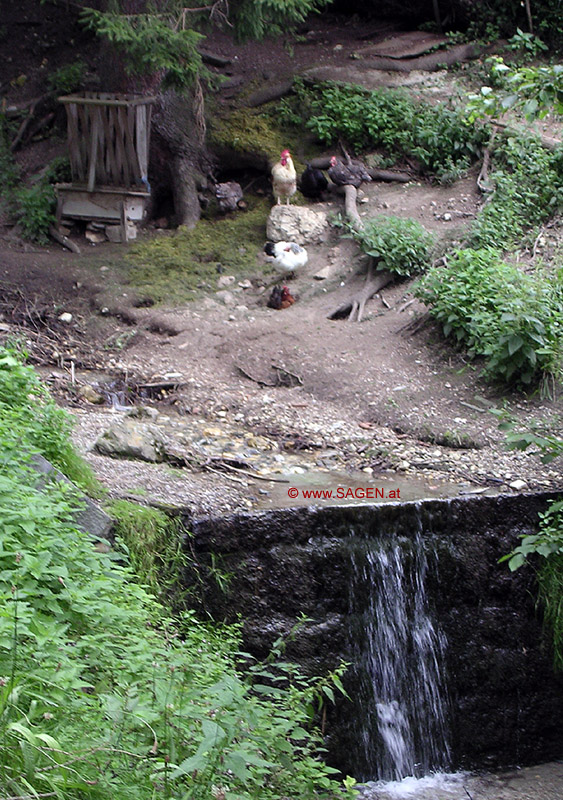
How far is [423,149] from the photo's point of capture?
33.8 ft

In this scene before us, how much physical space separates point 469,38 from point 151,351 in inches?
310

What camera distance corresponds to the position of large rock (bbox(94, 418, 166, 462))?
18.7 feet

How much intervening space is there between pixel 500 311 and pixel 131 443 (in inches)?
150

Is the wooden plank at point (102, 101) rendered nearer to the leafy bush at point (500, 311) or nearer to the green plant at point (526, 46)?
the leafy bush at point (500, 311)

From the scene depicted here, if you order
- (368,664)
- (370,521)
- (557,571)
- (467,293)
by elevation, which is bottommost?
(368,664)

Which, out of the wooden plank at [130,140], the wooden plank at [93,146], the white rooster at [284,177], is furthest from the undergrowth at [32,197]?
the white rooster at [284,177]

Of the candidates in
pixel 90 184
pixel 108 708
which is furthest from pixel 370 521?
pixel 90 184

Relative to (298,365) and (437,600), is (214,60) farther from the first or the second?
(437,600)

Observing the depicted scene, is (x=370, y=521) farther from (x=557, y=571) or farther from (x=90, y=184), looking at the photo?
(x=90, y=184)

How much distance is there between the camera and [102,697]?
2.55m

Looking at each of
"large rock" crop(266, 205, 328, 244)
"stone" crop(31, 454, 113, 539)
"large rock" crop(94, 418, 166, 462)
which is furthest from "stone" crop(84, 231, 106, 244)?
"stone" crop(31, 454, 113, 539)

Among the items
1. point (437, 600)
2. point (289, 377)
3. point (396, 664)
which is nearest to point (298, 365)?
point (289, 377)

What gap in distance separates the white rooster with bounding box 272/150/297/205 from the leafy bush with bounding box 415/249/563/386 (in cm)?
249

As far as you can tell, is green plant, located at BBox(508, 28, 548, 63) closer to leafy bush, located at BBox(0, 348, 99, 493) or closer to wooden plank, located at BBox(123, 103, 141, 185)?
wooden plank, located at BBox(123, 103, 141, 185)
